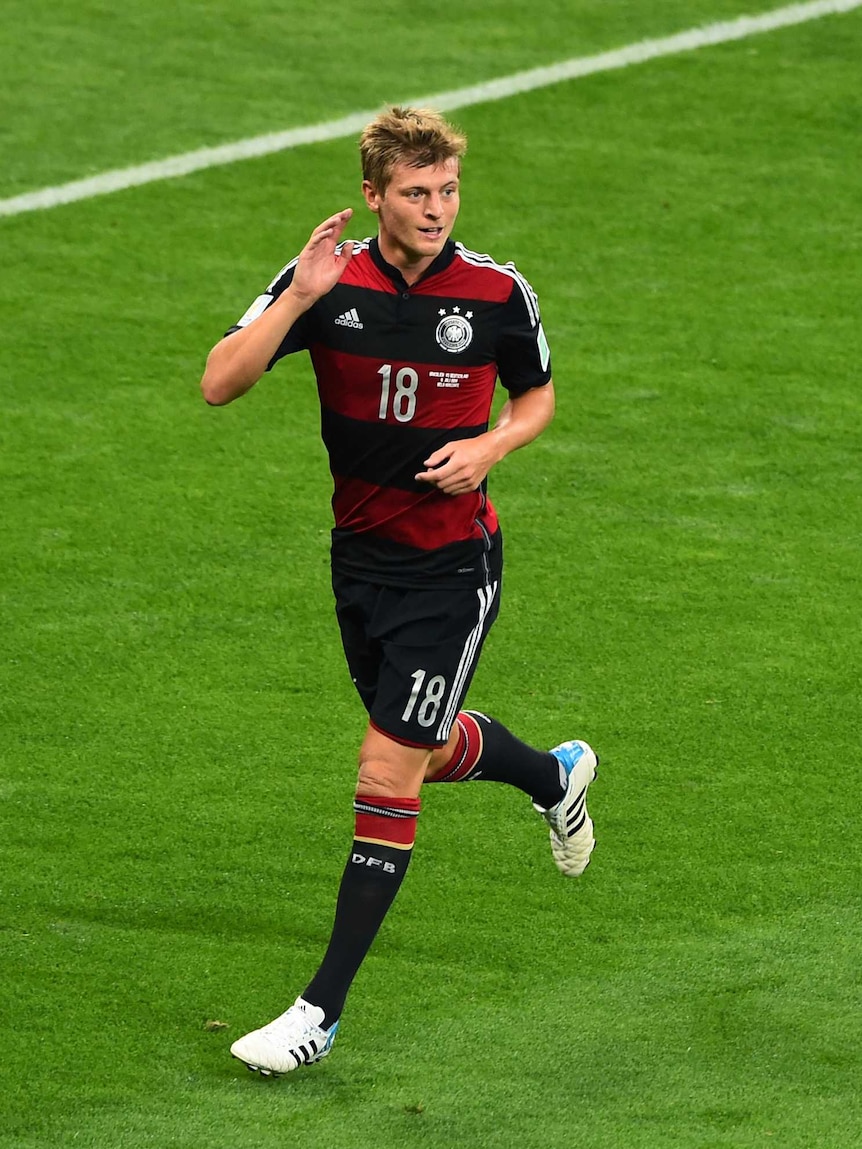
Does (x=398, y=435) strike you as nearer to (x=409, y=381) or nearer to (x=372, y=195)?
(x=409, y=381)

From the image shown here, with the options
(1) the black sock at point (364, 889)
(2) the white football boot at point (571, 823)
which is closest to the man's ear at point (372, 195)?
(1) the black sock at point (364, 889)

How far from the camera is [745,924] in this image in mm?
5309

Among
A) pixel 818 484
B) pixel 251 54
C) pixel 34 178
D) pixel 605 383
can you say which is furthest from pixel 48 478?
pixel 251 54

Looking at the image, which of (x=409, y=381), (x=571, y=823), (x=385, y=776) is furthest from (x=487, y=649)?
(x=409, y=381)

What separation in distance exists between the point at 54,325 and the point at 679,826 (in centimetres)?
517

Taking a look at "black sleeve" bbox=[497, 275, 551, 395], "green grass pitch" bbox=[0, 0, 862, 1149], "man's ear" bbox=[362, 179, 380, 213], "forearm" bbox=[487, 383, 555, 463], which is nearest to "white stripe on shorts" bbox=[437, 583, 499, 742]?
"forearm" bbox=[487, 383, 555, 463]

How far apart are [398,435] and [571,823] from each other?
1.28 metres

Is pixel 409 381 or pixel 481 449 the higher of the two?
pixel 409 381

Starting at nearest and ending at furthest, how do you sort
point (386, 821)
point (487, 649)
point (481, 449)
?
point (481, 449)
point (386, 821)
point (487, 649)

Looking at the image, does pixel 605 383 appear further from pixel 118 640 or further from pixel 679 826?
pixel 679 826

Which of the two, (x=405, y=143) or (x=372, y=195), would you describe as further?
(x=372, y=195)

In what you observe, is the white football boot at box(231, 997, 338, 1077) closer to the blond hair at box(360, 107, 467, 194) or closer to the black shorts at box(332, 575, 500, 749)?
the black shorts at box(332, 575, 500, 749)

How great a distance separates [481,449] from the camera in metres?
4.61

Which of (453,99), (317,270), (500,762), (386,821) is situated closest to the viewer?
(317,270)
